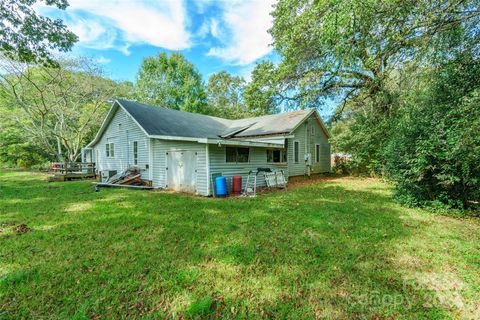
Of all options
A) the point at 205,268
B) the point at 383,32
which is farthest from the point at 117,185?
the point at 383,32

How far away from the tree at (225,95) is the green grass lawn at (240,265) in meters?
27.8

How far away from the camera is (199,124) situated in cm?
1492

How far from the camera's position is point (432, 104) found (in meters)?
6.27

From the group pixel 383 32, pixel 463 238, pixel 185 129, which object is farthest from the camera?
pixel 185 129

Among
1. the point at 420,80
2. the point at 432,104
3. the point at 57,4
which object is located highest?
the point at 57,4

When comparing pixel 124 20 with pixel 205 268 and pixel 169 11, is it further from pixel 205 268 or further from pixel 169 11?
pixel 205 268

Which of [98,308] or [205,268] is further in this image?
[205,268]

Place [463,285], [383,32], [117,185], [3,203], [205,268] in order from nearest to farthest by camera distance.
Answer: [463,285]
[205,268]
[383,32]
[3,203]
[117,185]

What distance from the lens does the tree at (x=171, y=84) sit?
98.2 feet

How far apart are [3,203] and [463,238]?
1290 cm

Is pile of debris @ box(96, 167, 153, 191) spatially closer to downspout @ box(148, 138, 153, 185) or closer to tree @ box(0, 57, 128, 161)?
downspout @ box(148, 138, 153, 185)

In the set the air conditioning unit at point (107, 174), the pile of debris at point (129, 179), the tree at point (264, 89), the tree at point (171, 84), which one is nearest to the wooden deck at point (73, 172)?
the air conditioning unit at point (107, 174)

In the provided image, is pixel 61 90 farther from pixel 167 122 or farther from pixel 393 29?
pixel 393 29

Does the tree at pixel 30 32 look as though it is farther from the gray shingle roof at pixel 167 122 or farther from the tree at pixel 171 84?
the tree at pixel 171 84
